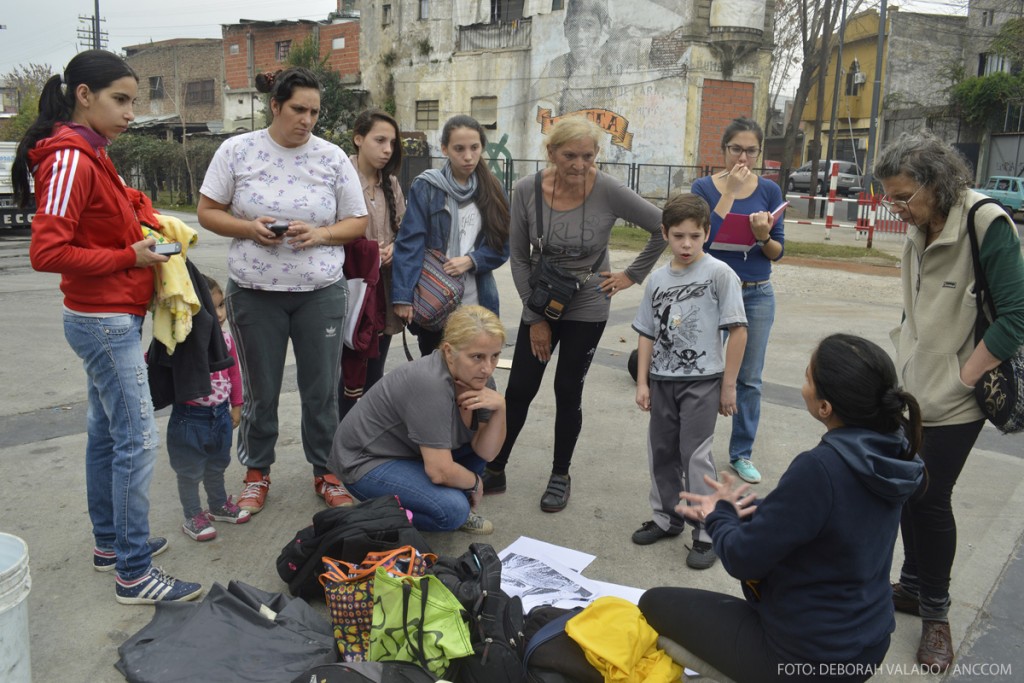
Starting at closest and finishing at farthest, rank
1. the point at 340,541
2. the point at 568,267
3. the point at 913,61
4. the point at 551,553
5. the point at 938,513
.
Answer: the point at 938,513 → the point at 340,541 → the point at 551,553 → the point at 568,267 → the point at 913,61

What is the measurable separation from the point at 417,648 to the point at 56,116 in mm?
2143

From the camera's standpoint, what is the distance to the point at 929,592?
289 cm

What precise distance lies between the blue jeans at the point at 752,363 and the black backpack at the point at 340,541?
2.08m

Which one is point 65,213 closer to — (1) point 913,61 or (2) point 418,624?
(2) point 418,624

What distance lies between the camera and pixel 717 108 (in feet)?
76.9

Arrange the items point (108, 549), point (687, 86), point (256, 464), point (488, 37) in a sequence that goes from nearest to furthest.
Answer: point (108, 549)
point (256, 464)
point (687, 86)
point (488, 37)

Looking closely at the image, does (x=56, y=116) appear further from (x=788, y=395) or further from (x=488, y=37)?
(x=488, y=37)

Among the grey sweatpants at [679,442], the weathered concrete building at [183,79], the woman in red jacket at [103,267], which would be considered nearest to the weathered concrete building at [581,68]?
the weathered concrete building at [183,79]

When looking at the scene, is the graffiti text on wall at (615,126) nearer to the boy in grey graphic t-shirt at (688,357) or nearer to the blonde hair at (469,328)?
the boy in grey graphic t-shirt at (688,357)

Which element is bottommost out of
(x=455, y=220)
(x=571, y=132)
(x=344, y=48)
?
(x=455, y=220)

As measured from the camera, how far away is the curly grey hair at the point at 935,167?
2742mm

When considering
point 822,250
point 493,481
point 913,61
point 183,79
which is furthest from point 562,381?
point 183,79

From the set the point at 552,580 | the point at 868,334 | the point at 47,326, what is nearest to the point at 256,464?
the point at 552,580

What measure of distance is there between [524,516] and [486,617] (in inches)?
52.1
